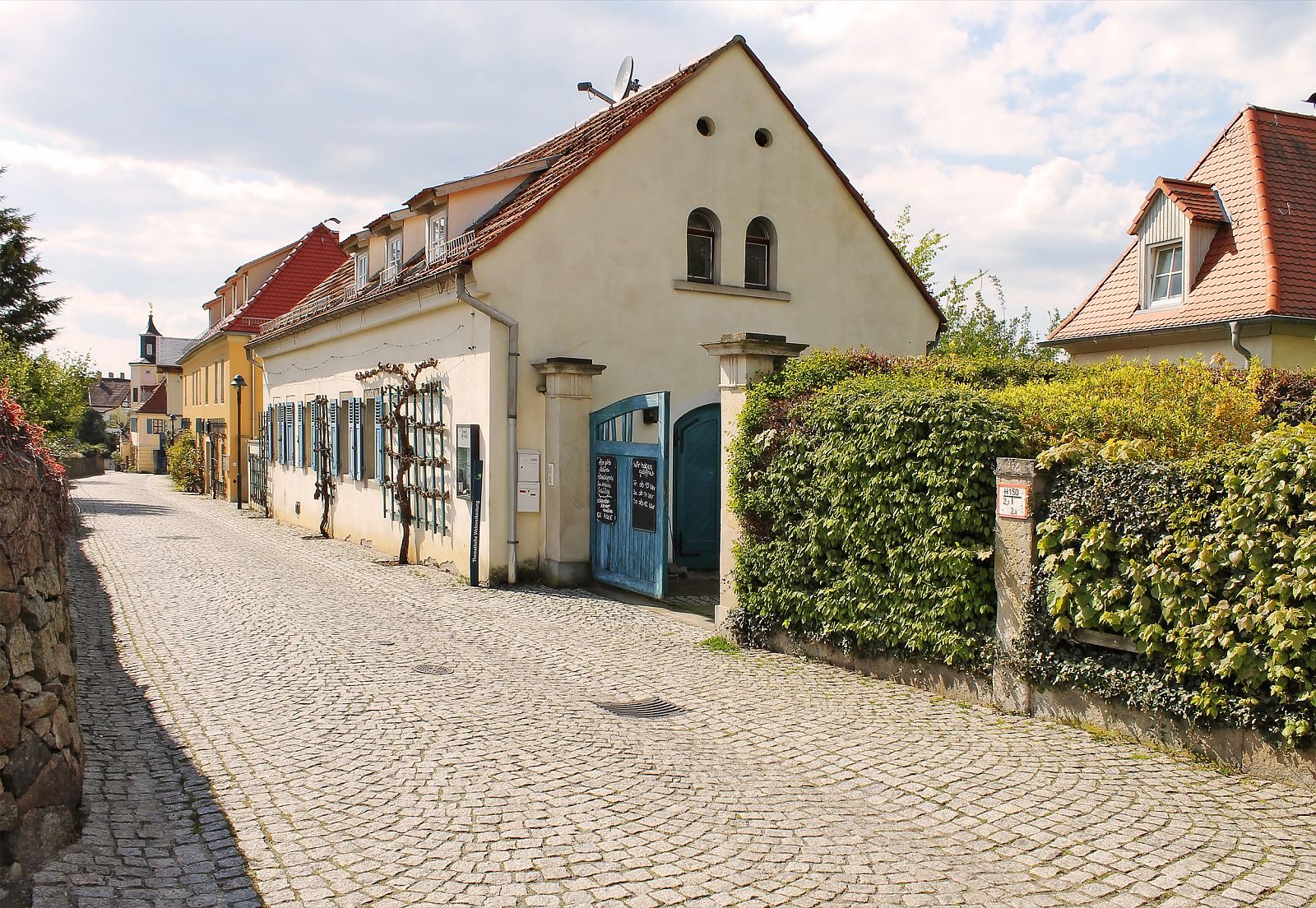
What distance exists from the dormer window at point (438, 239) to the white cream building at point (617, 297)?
0.05 metres

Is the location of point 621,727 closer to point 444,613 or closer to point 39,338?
point 444,613

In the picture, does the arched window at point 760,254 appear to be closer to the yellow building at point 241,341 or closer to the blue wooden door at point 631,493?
the blue wooden door at point 631,493

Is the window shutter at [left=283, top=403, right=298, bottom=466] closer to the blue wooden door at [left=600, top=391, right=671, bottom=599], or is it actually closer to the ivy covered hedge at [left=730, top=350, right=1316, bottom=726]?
the blue wooden door at [left=600, top=391, right=671, bottom=599]

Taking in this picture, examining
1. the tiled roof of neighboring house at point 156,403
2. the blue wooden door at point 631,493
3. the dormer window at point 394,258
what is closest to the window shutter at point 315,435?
the dormer window at point 394,258

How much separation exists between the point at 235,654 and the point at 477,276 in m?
5.85

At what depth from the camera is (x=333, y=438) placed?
20.3 m

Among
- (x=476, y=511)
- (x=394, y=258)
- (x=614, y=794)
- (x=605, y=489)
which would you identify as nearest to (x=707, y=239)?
(x=605, y=489)

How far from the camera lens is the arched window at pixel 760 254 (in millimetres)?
15812

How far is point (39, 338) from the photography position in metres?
36.4

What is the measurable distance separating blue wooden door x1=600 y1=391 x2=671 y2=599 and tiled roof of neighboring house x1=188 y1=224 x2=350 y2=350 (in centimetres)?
2296

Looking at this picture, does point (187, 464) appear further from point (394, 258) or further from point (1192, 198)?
point (1192, 198)

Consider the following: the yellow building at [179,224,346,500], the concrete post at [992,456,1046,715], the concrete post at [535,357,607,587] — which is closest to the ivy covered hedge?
the concrete post at [992,456,1046,715]

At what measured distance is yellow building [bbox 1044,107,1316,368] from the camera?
16.7 meters

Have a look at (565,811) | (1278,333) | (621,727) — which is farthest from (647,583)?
(1278,333)
